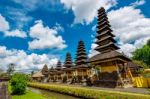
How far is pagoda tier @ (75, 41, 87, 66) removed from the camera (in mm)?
50034

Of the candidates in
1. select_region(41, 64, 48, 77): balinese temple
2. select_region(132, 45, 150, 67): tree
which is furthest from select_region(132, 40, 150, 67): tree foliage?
select_region(41, 64, 48, 77): balinese temple

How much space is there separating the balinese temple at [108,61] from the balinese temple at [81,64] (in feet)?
42.0

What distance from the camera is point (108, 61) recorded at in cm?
2731

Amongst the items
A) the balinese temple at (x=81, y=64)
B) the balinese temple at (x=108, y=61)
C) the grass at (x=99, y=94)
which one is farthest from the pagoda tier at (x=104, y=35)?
the balinese temple at (x=81, y=64)

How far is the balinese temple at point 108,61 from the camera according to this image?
26.1 m

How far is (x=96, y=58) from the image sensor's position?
30.0 metres

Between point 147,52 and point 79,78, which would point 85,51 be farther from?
point 147,52

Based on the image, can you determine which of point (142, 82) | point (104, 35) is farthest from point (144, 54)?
point (142, 82)

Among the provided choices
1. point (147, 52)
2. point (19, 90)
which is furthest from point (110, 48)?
point (147, 52)

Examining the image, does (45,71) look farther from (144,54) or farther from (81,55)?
(144,54)

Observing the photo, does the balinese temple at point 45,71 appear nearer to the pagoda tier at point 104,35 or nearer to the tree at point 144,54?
the tree at point 144,54

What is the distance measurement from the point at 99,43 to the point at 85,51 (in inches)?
668

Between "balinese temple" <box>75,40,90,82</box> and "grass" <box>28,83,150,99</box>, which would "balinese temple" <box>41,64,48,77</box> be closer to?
"balinese temple" <box>75,40,90,82</box>

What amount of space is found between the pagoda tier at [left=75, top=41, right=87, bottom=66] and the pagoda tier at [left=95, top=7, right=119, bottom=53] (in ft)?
48.0
